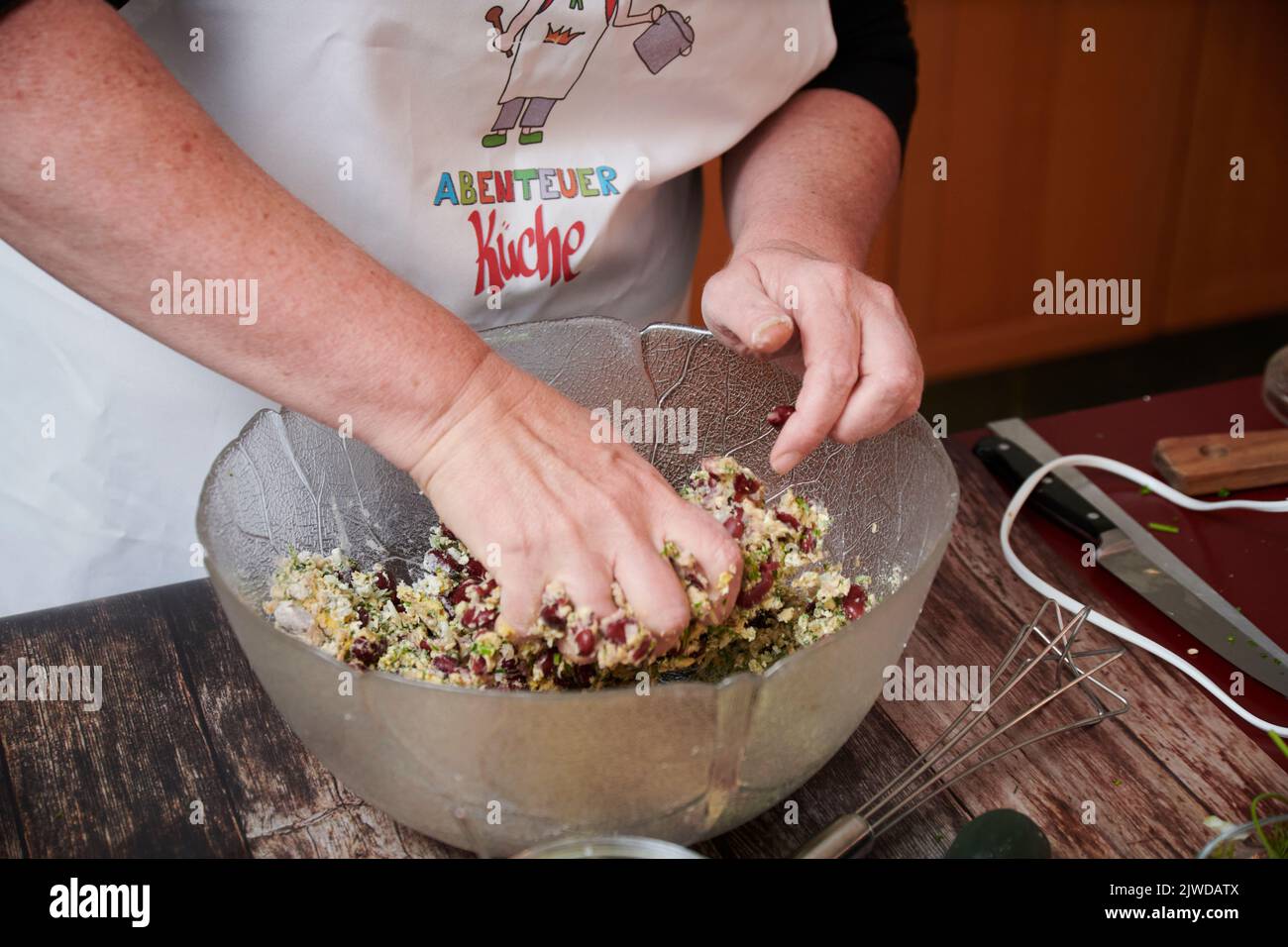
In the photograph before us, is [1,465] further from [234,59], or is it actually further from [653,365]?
[653,365]

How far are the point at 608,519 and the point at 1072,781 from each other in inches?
14.8

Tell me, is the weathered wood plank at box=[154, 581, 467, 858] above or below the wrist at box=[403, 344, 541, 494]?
below

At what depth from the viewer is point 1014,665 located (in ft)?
2.99

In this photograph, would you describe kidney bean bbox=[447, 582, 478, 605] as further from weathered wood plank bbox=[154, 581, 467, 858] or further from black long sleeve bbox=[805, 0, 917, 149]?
black long sleeve bbox=[805, 0, 917, 149]

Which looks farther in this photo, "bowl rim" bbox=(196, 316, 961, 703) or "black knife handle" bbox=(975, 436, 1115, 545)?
"black knife handle" bbox=(975, 436, 1115, 545)

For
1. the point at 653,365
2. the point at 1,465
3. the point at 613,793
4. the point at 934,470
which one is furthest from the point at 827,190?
the point at 1,465

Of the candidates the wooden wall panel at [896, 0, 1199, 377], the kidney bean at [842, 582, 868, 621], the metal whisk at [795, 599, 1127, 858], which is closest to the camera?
the metal whisk at [795, 599, 1127, 858]

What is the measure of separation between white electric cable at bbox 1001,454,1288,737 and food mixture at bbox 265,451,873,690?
0.57 ft

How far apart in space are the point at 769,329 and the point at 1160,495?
0.50 metres

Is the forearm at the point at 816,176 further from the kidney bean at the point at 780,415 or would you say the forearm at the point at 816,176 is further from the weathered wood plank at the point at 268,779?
the weathered wood plank at the point at 268,779

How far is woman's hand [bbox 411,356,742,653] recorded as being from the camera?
0.69 metres

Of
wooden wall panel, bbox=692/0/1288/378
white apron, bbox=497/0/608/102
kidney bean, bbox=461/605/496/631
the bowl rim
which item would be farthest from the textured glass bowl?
wooden wall panel, bbox=692/0/1288/378

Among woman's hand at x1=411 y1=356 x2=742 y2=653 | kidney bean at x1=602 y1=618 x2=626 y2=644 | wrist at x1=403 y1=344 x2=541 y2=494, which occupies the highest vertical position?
wrist at x1=403 y1=344 x2=541 y2=494

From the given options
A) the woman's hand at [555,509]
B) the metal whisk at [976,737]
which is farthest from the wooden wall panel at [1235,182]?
the woman's hand at [555,509]
